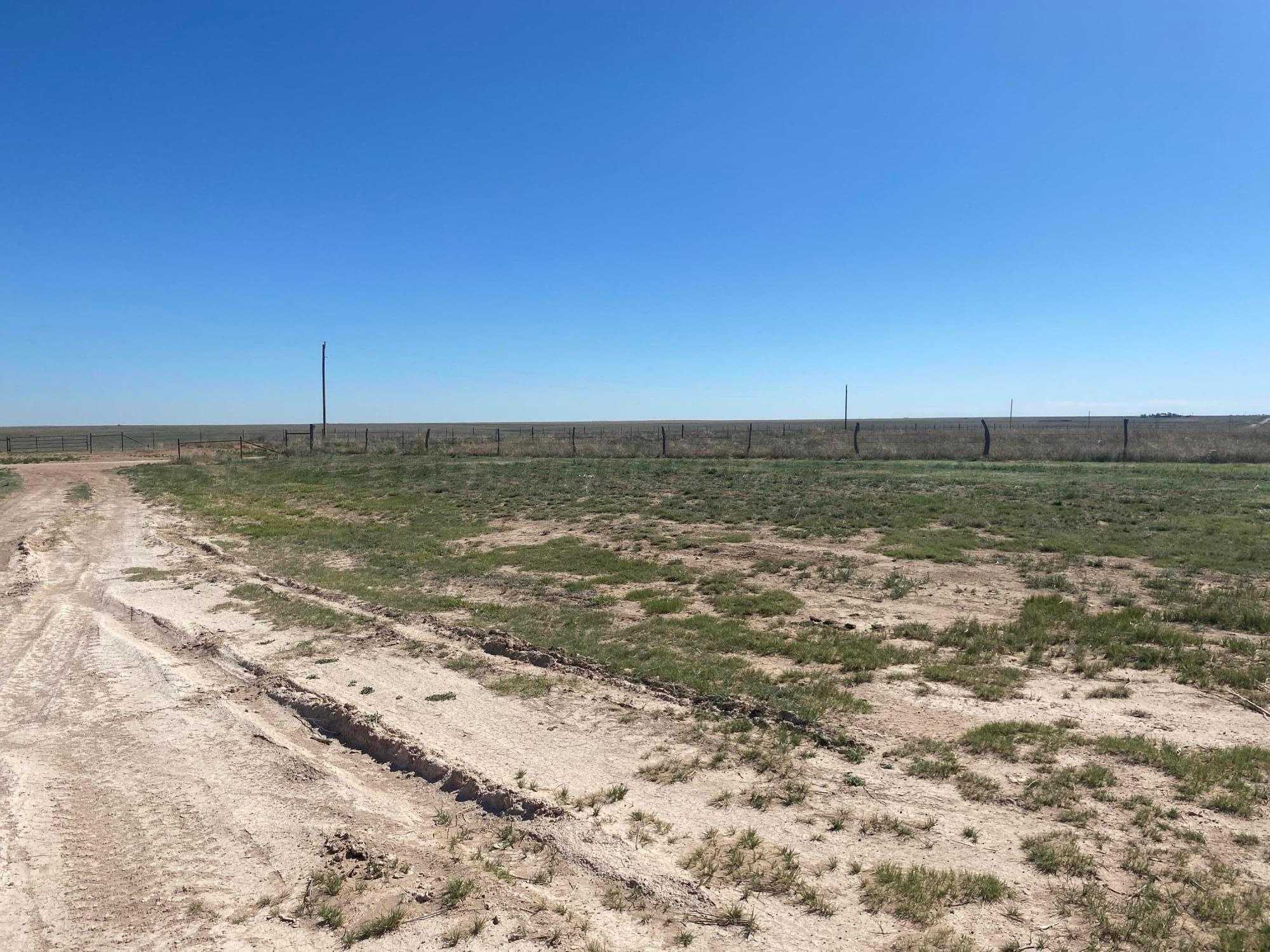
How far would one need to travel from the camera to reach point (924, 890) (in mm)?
3623

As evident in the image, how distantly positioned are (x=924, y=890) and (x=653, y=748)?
6.90ft

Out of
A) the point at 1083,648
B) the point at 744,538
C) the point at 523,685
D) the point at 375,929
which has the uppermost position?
the point at 744,538

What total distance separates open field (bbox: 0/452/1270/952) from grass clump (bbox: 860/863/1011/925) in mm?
14

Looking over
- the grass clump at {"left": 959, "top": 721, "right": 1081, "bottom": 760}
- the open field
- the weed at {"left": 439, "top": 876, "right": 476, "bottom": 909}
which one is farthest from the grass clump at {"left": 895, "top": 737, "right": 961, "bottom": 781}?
the weed at {"left": 439, "top": 876, "right": 476, "bottom": 909}

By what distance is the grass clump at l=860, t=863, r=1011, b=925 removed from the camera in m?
3.50

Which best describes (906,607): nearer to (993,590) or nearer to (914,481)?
(993,590)

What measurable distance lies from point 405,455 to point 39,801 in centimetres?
3741

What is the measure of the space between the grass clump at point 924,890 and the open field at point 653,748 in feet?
0.05

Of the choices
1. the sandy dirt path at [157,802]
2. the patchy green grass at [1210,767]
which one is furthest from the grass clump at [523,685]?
the patchy green grass at [1210,767]

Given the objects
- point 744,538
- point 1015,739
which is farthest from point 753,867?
point 744,538

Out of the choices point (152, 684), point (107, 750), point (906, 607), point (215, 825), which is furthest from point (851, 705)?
point (152, 684)

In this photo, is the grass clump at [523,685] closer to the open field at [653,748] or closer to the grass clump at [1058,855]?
the open field at [653,748]

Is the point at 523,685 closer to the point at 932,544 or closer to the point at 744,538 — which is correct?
the point at 744,538

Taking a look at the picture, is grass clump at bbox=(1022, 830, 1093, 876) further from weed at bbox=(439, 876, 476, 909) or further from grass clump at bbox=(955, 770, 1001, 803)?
weed at bbox=(439, 876, 476, 909)
